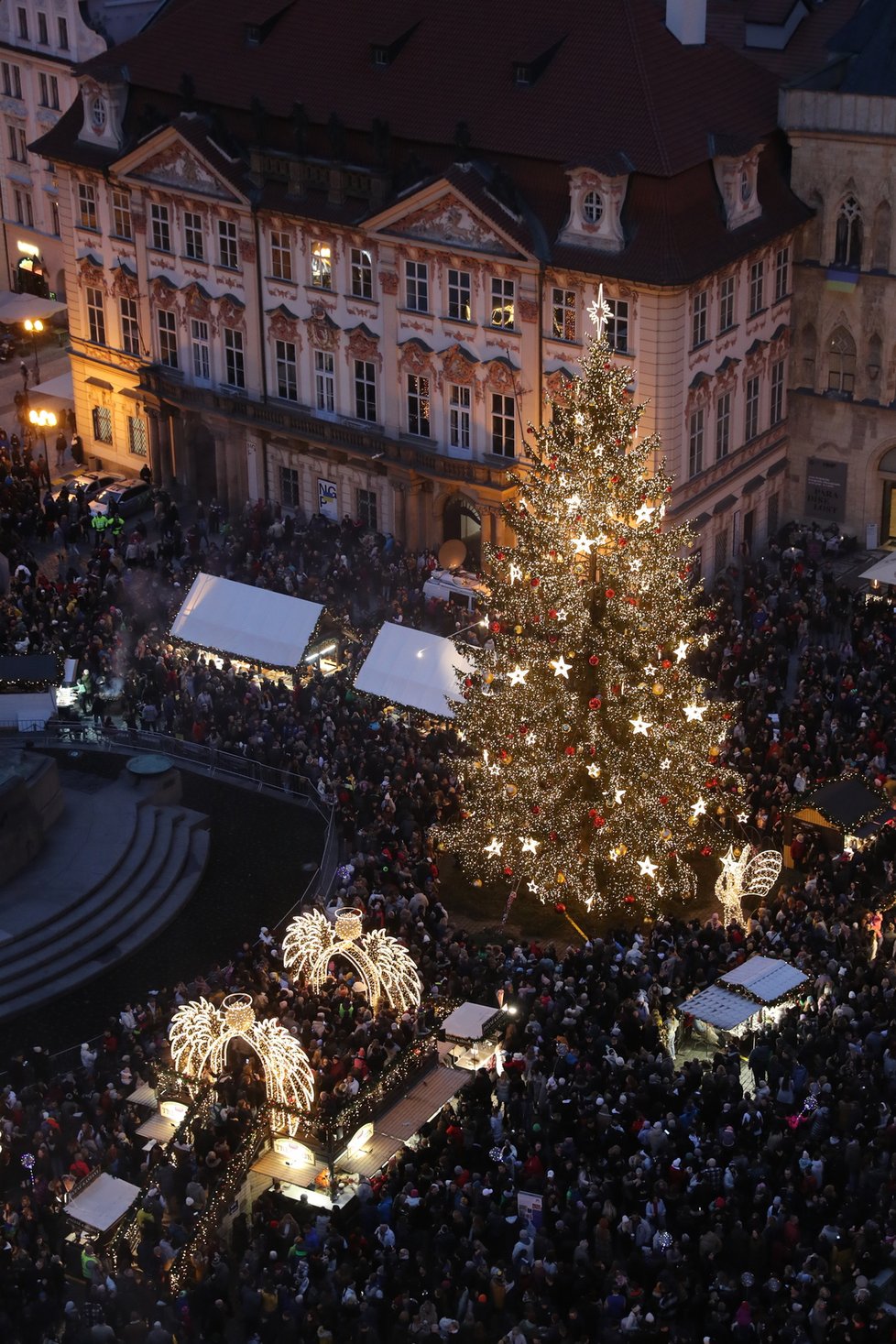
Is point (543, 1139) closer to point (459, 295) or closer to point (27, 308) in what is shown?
point (459, 295)

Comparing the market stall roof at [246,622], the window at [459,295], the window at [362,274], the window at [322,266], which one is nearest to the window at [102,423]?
the window at [322,266]

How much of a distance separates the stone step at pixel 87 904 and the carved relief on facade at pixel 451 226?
19.3 m

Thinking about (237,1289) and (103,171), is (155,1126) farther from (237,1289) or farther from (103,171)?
(103,171)

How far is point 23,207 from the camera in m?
89.4

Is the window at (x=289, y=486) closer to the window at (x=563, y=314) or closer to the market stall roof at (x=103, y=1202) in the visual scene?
the window at (x=563, y=314)

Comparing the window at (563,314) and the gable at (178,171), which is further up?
the gable at (178,171)

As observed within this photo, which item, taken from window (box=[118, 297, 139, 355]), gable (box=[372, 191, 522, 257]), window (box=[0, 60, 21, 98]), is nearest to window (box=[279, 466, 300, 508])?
window (box=[118, 297, 139, 355])

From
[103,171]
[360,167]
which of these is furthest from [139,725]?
[103,171]

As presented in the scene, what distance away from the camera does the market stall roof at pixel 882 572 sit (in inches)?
2322

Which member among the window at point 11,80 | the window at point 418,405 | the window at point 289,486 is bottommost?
the window at point 289,486

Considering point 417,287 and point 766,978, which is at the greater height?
point 417,287

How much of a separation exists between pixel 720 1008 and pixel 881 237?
2957 centimetres

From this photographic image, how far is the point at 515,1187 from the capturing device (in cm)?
3503

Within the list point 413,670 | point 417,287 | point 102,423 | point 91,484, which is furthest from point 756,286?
point 102,423
